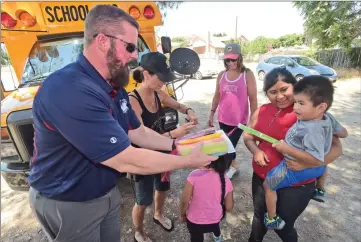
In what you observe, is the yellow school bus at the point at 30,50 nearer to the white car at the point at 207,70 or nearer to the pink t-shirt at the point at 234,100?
the pink t-shirt at the point at 234,100

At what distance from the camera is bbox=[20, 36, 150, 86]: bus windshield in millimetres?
3475

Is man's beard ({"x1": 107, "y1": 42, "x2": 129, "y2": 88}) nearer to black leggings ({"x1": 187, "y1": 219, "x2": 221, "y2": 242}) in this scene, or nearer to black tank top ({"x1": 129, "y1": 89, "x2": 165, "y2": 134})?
black tank top ({"x1": 129, "y1": 89, "x2": 165, "y2": 134})

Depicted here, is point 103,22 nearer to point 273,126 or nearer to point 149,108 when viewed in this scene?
point 149,108

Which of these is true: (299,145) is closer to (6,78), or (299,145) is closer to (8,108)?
(8,108)

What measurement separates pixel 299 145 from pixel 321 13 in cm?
1907

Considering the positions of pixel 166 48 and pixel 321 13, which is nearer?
pixel 166 48

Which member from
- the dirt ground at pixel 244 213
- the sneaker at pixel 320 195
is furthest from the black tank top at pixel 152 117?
the sneaker at pixel 320 195

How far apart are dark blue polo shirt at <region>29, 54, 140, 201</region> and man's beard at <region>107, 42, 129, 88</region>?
3.2 inches

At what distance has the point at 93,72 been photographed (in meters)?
1.36

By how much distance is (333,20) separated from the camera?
16.4 meters

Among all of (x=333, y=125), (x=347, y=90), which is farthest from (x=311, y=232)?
(x=347, y=90)

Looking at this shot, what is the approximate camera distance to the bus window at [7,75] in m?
3.46

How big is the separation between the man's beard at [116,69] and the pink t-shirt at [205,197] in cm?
99

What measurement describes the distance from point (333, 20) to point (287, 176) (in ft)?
63.4
